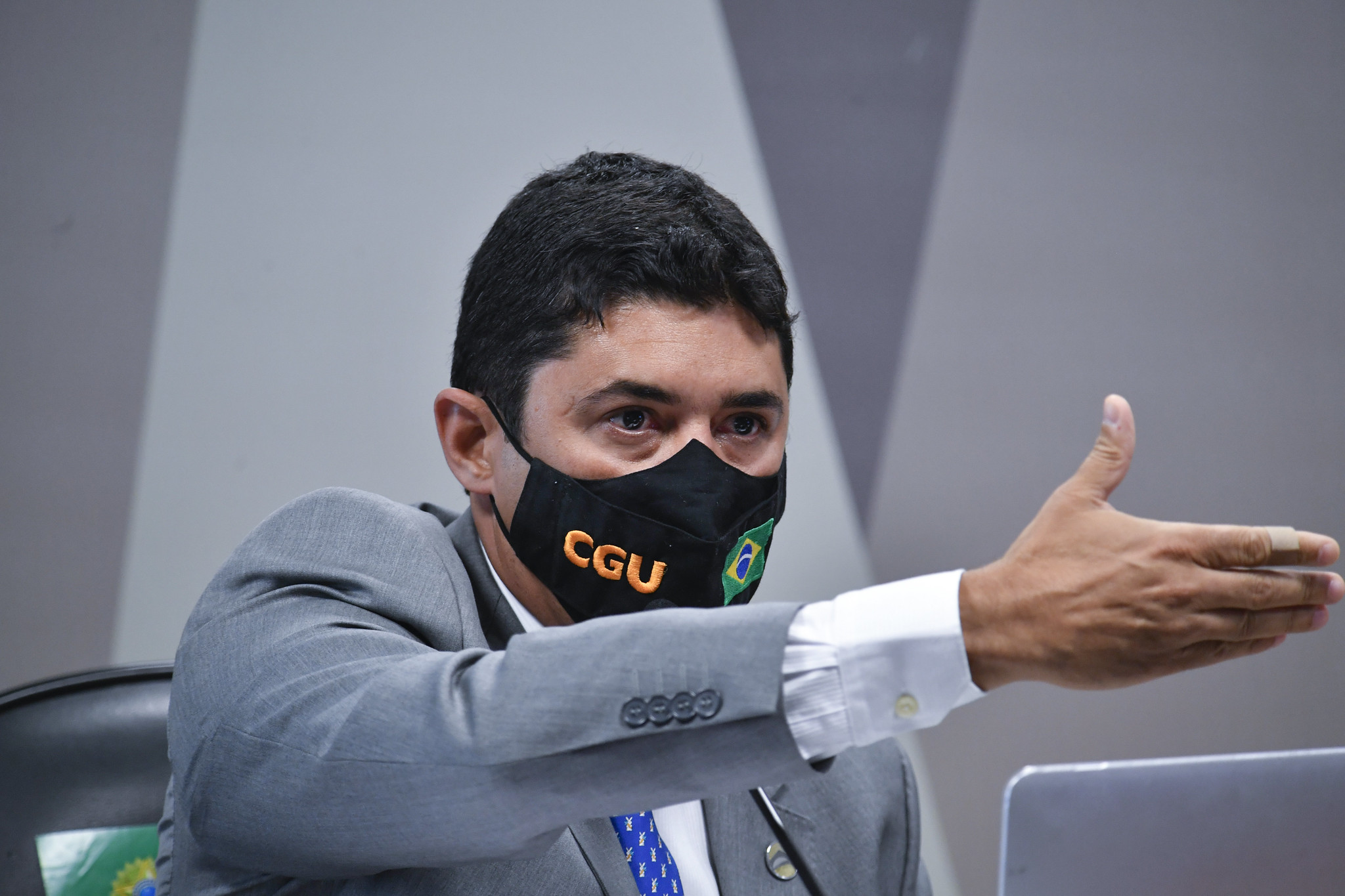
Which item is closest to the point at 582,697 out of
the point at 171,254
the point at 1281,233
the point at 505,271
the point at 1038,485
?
the point at 505,271

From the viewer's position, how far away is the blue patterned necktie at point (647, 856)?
43.0 inches

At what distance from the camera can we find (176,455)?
1.85 m

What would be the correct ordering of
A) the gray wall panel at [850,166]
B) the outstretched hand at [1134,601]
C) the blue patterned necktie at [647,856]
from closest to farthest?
the outstretched hand at [1134,601]
the blue patterned necktie at [647,856]
the gray wall panel at [850,166]

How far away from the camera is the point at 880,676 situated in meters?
0.72

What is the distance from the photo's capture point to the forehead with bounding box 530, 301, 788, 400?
3.87 ft

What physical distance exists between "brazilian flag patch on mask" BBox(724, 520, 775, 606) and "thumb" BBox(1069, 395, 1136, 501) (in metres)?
0.50

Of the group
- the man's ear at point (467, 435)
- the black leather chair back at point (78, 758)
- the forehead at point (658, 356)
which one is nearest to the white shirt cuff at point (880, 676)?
the forehead at point (658, 356)

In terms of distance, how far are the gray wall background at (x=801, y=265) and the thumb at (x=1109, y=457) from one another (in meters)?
1.41

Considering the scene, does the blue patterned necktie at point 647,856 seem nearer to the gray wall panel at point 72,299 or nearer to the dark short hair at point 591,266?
the dark short hair at point 591,266

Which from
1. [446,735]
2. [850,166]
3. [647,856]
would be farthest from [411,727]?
[850,166]

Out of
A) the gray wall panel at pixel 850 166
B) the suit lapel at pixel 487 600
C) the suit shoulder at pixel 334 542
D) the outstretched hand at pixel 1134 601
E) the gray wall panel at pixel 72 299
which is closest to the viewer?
the outstretched hand at pixel 1134 601

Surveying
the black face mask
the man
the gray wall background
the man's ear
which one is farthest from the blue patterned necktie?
A: the gray wall background

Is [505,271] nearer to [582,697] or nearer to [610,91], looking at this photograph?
[582,697]

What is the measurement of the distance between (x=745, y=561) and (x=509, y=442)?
33cm
